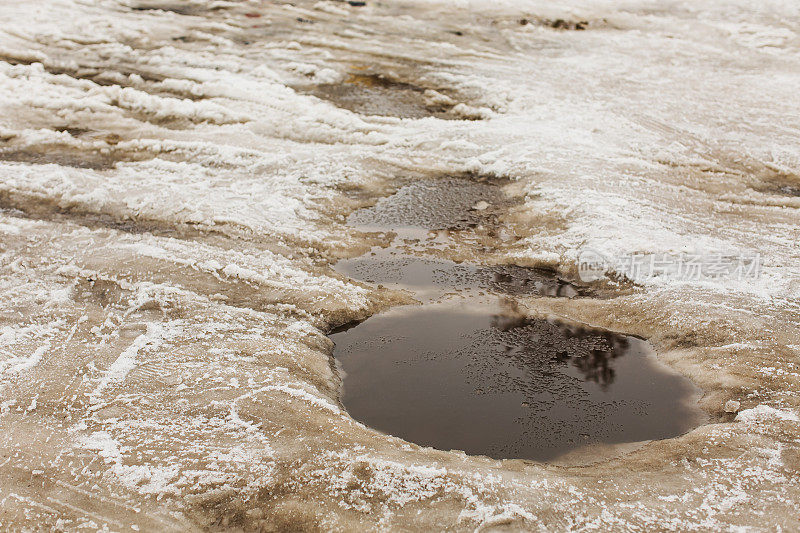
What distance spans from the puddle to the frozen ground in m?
0.05

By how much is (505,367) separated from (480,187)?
2.49 metres

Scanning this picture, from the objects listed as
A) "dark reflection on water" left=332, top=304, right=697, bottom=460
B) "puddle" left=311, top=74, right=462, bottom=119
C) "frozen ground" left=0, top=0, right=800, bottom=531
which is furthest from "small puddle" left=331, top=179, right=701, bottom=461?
"puddle" left=311, top=74, right=462, bottom=119

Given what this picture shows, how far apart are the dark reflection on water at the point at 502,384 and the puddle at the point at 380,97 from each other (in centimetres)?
384

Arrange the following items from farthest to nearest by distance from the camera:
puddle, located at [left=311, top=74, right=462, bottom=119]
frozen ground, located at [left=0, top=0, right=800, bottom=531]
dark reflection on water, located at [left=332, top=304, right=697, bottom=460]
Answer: puddle, located at [left=311, top=74, right=462, bottom=119] < dark reflection on water, located at [left=332, top=304, right=697, bottom=460] < frozen ground, located at [left=0, top=0, right=800, bottom=531]

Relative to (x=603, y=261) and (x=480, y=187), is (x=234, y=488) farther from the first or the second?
(x=480, y=187)

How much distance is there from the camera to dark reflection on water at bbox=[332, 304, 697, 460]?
10.6 feet

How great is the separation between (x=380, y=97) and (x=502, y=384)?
5.24m

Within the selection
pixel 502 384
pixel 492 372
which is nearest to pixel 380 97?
pixel 492 372

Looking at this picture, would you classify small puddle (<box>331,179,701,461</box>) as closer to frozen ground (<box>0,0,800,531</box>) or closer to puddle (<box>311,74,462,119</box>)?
frozen ground (<box>0,0,800,531</box>)

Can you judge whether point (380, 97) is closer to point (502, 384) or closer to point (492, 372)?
point (492, 372)

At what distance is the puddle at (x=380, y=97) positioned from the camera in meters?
7.48

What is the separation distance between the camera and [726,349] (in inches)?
146

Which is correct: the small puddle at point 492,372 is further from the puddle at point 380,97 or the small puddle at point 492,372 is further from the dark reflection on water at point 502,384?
the puddle at point 380,97

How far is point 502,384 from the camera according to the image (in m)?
3.57
